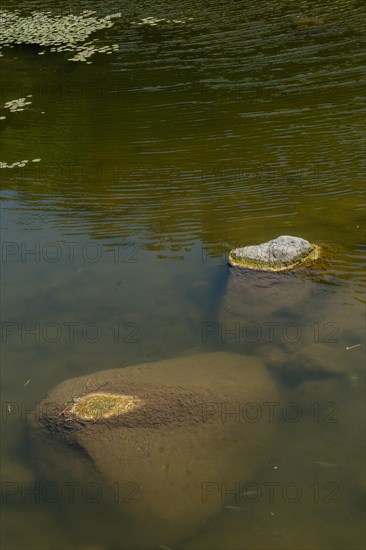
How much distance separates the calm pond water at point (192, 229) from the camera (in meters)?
4.46

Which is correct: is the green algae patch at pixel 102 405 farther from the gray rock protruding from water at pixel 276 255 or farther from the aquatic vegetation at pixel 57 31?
the aquatic vegetation at pixel 57 31

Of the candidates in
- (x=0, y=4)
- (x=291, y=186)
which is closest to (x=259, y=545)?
(x=291, y=186)

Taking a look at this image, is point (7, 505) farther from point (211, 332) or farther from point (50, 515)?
point (211, 332)

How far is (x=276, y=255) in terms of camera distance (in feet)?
20.3

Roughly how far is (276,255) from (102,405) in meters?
2.28

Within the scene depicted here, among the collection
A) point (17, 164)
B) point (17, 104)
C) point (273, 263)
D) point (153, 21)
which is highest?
point (153, 21)

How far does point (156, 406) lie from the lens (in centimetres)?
478

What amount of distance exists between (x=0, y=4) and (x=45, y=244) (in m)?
12.2

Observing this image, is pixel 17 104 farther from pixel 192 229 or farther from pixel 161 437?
pixel 161 437

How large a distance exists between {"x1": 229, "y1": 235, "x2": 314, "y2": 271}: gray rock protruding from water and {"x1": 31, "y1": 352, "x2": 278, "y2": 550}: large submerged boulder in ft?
4.22

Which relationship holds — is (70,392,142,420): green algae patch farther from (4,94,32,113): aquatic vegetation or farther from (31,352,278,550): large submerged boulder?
(4,94,32,113): aquatic vegetation

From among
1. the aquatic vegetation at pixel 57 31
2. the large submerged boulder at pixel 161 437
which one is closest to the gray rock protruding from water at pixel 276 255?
the large submerged boulder at pixel 161 437

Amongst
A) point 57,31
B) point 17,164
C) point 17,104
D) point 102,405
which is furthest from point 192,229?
point 57,31

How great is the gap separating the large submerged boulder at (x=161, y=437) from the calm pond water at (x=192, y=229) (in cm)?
12
